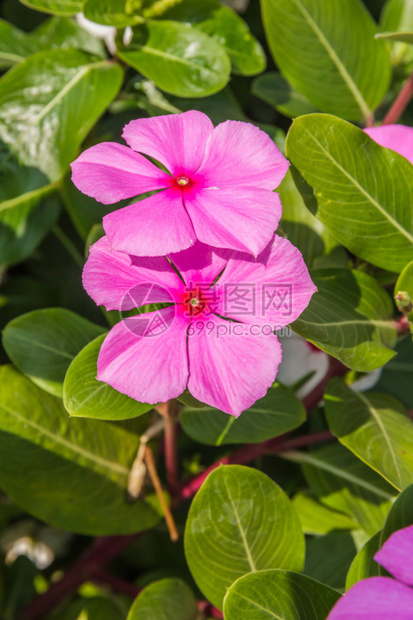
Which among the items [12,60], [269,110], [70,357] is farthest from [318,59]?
[70,357]

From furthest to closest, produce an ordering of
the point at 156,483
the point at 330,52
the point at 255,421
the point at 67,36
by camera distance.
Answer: the point at 67,36
the point at 330,52
the point at 156,483
the point at 255,421

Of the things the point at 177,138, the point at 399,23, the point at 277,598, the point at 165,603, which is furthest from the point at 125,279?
the point at 399,23

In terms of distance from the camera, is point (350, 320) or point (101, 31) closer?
point (350, 320)

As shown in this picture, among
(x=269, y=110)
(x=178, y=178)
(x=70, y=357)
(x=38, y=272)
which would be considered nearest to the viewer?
(x=178, y=178)

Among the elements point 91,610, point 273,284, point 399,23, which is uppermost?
point 399,23

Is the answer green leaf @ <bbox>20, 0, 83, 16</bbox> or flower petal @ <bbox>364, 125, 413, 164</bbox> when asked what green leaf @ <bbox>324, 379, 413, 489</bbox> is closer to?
flower petal @ <bbox>364, 125, 413, 164</bbox>

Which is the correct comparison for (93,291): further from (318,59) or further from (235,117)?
(318,59)

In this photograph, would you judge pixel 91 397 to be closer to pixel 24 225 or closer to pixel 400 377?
pixel 24 225
